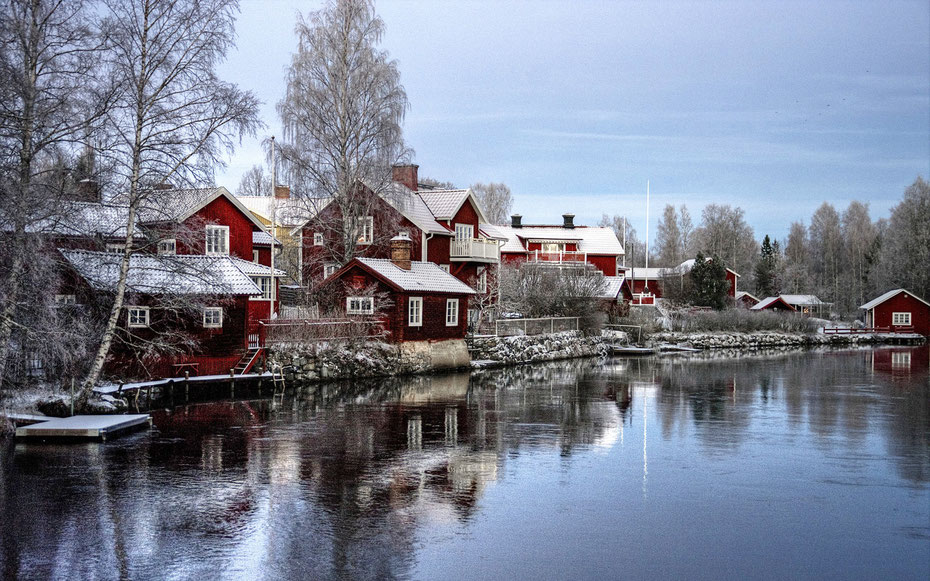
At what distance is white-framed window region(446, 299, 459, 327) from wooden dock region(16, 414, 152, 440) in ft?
56.2

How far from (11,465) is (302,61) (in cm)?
2308

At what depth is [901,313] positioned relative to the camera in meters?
65.2

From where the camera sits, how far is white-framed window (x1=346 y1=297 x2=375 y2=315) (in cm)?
3125

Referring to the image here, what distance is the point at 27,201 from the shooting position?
51.5 feet

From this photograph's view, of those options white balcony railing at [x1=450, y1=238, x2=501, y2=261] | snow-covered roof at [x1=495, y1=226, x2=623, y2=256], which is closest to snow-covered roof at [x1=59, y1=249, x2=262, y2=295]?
white balcony railing at [x1=450, y1=238, x2=501, y2=261]

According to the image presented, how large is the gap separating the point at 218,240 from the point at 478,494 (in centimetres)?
2222

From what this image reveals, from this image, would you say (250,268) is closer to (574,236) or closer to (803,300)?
(574,236)

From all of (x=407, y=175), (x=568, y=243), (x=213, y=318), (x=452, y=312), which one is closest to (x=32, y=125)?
(x=213, y=318)

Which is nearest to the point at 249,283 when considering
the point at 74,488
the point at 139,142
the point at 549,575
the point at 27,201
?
the point at 139,142

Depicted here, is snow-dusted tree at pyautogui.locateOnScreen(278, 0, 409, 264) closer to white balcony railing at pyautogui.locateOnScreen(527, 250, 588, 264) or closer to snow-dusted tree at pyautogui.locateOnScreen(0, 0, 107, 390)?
snow-dusted tree at pyautogui.locateOnScreen(0, 0, 107, 390)

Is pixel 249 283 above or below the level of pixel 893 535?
above

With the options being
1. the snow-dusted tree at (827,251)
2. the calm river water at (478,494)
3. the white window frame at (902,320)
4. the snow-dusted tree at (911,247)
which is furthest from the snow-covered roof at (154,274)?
the snow-dusted tree at (827,251)

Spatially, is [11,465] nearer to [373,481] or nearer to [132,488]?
[132,488]

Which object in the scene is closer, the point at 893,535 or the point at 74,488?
the point at 893,535
